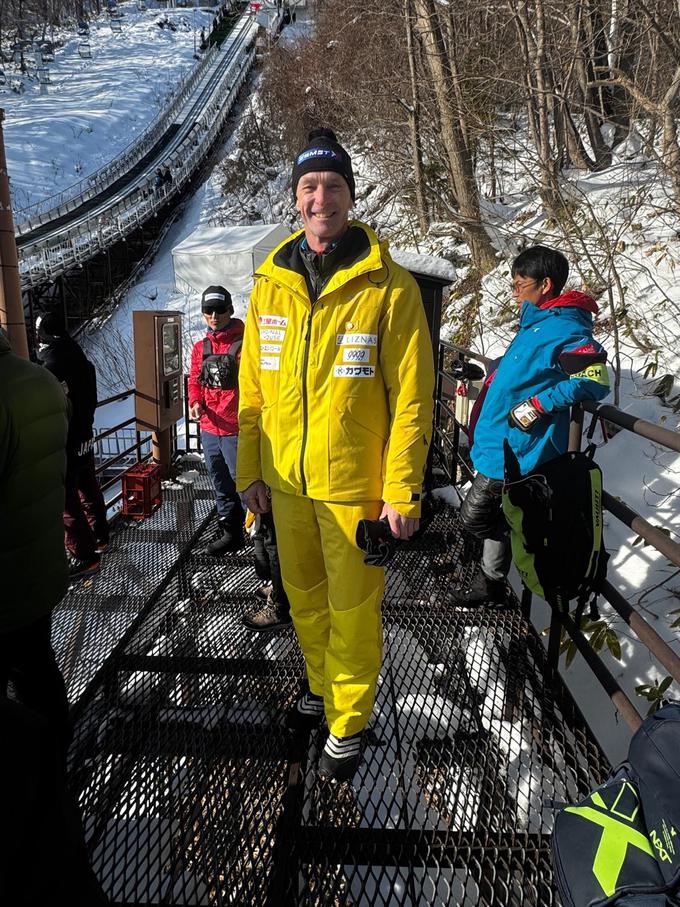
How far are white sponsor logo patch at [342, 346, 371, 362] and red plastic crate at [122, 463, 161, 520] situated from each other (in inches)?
154

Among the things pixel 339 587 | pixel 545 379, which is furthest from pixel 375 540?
pixel 545 379

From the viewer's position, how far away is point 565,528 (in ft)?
7.19

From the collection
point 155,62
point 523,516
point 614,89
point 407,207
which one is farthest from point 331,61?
point 155,62

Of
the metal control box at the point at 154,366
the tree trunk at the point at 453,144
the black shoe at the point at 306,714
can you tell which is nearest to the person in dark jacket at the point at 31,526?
the black shoe at the point at 306,714

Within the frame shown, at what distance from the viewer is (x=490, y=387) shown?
9.44 feet

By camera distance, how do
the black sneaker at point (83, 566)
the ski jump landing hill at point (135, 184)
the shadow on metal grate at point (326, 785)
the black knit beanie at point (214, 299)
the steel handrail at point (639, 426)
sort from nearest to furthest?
1. the steel handrail at point (639, 426)
2. the shadow on metal grate at point (326, 785)
3. the black knit beanie at point (214, 299)
4. the black sneaker at point (83, 566)
5. the ski jump landing hill at point (135, 184)

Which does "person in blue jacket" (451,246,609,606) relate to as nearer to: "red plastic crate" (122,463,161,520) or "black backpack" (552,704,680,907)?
"black backpack" (552,704,680,907)

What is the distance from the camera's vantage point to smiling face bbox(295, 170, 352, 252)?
6.22 feet

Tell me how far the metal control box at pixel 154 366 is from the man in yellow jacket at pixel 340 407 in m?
4.31

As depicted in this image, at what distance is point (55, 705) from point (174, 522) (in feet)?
9.64

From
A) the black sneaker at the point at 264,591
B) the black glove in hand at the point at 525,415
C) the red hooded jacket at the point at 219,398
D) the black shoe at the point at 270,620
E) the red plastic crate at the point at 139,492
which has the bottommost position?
the red plastic crate at the point at 139,492

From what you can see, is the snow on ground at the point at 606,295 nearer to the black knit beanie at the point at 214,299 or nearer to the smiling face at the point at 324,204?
the black knit beanie at the point at 214,299

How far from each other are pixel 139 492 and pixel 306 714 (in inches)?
142

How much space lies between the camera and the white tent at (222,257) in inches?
580
